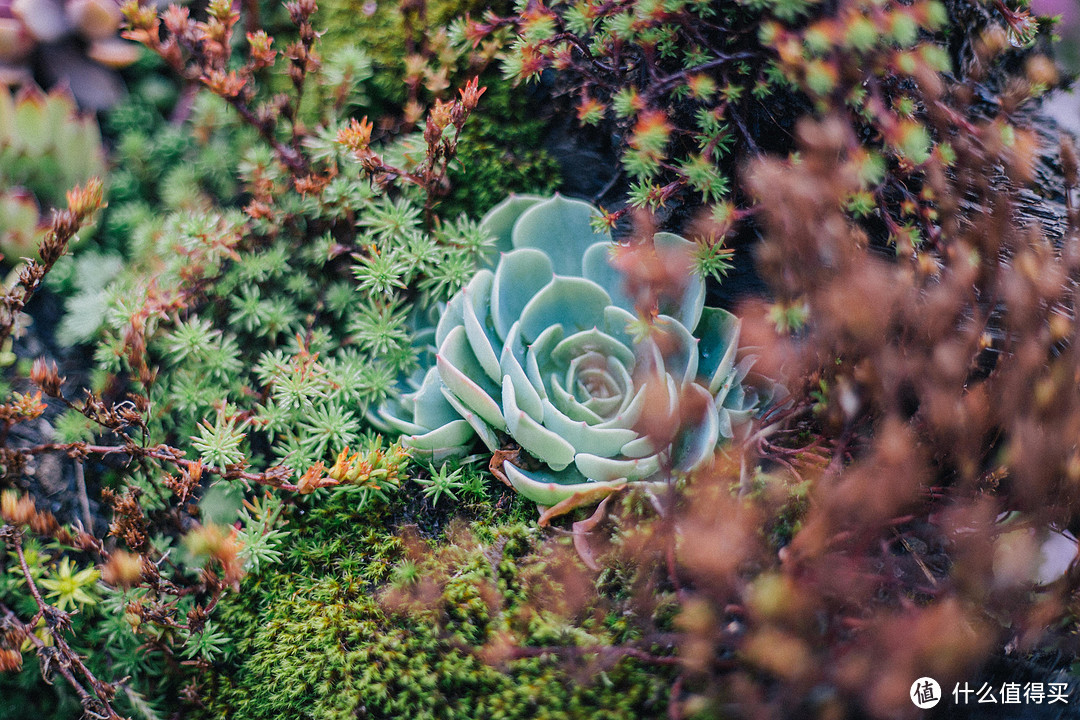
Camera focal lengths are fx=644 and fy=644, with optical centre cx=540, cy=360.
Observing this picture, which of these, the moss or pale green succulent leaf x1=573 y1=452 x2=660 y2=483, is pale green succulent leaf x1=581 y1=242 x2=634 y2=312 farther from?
the moss

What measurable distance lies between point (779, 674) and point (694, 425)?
23.3 inches

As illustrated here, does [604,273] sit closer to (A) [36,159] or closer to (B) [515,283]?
(B) [515,283]

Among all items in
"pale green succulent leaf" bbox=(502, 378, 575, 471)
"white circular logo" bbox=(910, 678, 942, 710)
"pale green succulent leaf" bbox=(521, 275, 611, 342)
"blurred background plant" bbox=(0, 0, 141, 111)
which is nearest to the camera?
"white circular logo" bbox=(910, 678, 942, 710)

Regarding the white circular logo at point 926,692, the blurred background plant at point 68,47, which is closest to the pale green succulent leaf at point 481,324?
the white circular logo at point 926,692

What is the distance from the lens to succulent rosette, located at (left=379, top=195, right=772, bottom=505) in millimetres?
1345

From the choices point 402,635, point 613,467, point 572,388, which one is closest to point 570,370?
point 572,388

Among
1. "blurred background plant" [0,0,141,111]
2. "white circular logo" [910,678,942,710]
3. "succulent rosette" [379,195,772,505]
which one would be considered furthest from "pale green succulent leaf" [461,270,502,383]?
"blurred background plant" [0,0,141,111]

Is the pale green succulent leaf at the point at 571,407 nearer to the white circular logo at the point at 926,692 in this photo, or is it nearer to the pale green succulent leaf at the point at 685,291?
the pale green succulent leaf at the point at 685,291

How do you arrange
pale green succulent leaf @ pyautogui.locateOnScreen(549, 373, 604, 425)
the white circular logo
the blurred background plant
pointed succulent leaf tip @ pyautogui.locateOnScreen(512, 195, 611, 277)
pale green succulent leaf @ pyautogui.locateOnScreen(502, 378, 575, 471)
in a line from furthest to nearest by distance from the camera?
the blurred background plant, pointed succulent leaf tip @ pyautogui.locateOnScreen(512, 195, 611, 277), pale green succulent leaf @ pyautogui.locateOnScreen(549, 373, 604, 425), pale green succulent leaf @ pyautogui.locateOnScreen(502, 378, 575, 471), the white circular logo

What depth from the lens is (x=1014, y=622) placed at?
111cm

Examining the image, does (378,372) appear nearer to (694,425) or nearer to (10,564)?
(694,425)

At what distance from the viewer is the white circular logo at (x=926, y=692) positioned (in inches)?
39.9

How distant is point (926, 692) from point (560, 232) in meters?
1.23

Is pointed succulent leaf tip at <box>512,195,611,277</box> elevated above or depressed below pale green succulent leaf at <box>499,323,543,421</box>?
above
